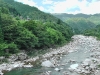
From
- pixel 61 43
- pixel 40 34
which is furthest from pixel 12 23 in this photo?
pixel 61 43

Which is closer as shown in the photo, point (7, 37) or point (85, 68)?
point (85, 68)

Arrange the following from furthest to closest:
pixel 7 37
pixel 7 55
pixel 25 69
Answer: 1. pixel 7 37
2. pixel 7 55
3. pixel 25 69

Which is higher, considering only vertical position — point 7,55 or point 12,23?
point 12,23

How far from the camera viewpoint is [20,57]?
49.4m

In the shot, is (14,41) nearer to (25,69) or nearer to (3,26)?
(3,26)

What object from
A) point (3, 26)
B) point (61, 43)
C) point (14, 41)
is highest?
point (3, 26)

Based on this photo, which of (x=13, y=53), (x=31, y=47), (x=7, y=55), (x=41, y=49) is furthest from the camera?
(x=41, y=49)

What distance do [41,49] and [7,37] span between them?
1761 centimetres

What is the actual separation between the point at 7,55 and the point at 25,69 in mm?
9481

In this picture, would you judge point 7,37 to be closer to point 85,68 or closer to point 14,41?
point 14,41

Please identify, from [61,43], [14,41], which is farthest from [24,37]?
[61,43]

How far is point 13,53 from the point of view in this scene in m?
50.5

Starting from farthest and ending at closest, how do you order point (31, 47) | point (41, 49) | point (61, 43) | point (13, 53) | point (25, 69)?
point (61, 43) → point (41, 49) → point (31, 47) → point (13, 53) → point (25, 69)

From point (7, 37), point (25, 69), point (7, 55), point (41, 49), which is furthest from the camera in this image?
point (41, 49)
